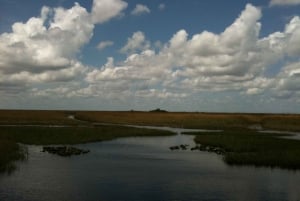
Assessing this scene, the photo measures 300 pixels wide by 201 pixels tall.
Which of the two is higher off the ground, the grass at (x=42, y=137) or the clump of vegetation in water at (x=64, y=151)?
the grass at (x=42, y=137)

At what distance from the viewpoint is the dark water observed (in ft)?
74.4

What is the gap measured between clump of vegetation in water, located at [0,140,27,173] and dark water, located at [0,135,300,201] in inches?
33.4

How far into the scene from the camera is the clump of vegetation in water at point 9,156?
2872 centimetres

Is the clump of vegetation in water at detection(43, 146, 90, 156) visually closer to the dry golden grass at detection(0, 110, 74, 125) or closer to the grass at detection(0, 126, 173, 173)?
the grass at detection(0, 126, 173, 173)

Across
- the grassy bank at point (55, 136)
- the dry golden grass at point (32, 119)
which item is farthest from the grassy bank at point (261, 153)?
the dry golden grass at point (32, 119)

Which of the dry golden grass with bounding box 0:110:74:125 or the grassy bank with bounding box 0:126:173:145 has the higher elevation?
the dry golden grass with bounding box 0:110:74:125

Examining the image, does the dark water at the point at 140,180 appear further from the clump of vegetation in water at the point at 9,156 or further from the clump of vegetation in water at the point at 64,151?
the clump of vegetation in water at the point at 64,151

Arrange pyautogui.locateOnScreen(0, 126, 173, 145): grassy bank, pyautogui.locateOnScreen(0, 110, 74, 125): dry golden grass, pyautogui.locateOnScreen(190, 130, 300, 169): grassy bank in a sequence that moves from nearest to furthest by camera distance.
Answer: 1. pyautogui.locateOnScreen(190, 130, 300, 169): grassy bank
2. pyautogui.locateOnScreen(0, 126, 173, 145): grassy bank
3. pyautogui.locateOnScreen(0, 110, 74, 125): dry golden grass

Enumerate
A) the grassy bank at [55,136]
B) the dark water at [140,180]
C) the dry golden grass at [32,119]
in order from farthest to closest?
1. the dry golden grass at [32,119]
2. the grassy bank at [55,136]
3. the dark water at [140,180]

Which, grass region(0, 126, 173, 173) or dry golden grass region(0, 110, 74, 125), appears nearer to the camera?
grass region(0, 126, 173, 173)

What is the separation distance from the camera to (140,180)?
88.8 feet

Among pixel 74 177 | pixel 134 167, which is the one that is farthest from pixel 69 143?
pixel 74 177

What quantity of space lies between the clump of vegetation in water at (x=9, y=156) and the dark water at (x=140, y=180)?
0.85 meters

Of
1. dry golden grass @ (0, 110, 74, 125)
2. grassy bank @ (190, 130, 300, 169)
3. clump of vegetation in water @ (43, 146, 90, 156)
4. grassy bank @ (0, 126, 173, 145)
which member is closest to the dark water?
clump of vegetation in water @ (43, 146, 90, 156)
